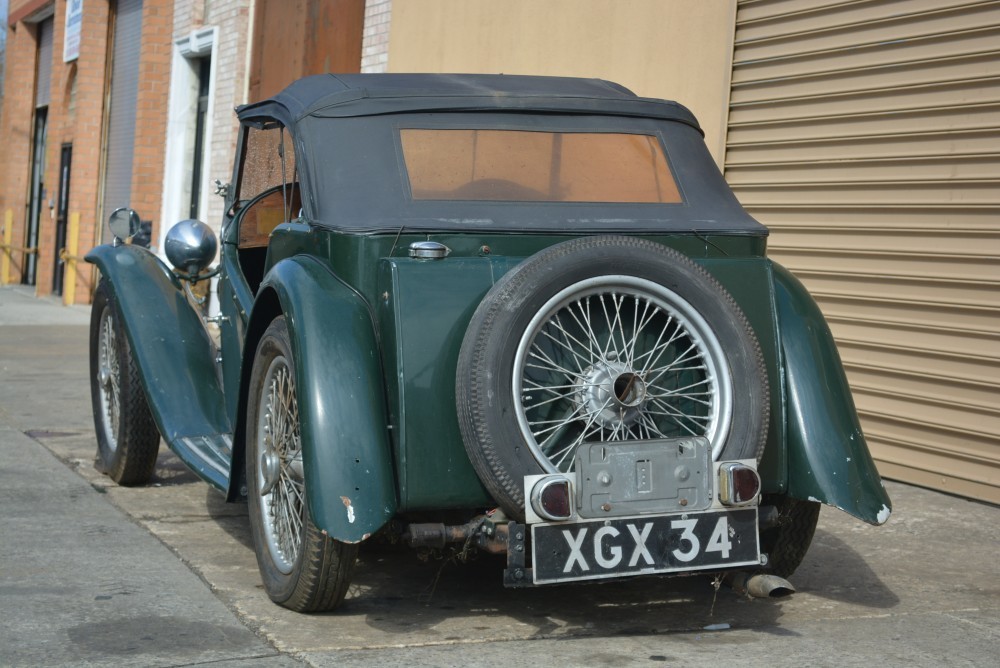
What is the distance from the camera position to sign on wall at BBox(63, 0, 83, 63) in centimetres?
1931

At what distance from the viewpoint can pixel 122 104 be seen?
711 inches

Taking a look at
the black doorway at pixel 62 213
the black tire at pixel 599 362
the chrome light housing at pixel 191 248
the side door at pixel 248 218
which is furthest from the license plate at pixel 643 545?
the black doorway at pixel 62 213

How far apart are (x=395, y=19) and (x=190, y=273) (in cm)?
584

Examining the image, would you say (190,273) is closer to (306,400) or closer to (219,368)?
(219,368)

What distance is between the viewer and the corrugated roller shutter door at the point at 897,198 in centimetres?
638

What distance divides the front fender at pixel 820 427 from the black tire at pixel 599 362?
30cm

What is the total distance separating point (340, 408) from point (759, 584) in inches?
52.1

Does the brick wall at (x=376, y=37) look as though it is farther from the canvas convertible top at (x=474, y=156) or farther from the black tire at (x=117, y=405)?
the canvas convertible top at (x=474, y=156)

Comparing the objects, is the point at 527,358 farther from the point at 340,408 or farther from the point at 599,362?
the point at 340,408

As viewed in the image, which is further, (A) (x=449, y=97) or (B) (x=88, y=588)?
(A) (x=449, y=97)

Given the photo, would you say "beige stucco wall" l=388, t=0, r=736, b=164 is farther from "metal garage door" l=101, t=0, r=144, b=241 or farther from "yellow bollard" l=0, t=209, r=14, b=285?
"yellow bollard" l=0, t=209, r=14, b=285

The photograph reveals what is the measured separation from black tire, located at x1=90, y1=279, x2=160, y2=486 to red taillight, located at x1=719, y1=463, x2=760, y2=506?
289 centimetres

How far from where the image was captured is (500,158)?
4.43m

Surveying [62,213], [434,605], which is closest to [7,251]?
[62,213]
